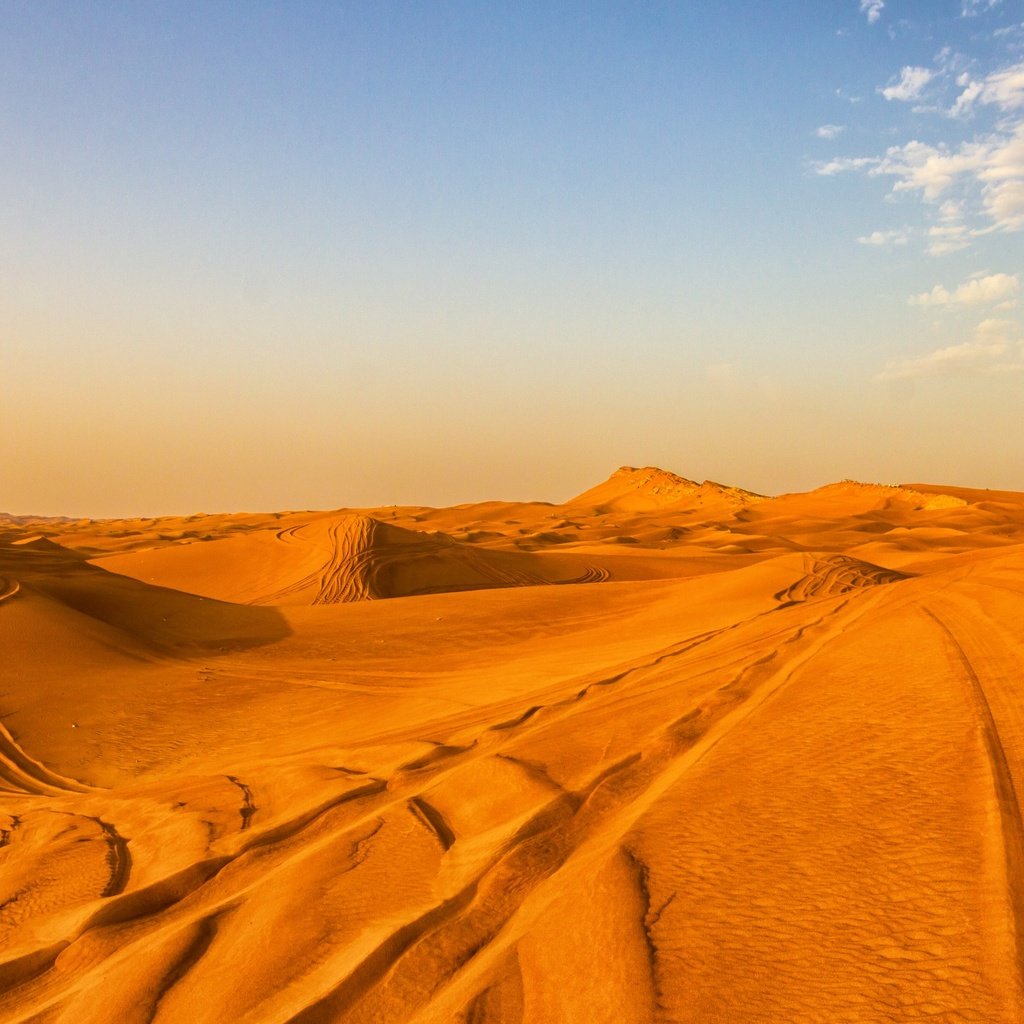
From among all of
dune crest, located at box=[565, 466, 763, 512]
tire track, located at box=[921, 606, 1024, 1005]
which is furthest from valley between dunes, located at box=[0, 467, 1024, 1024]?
dune crest, located at box=[565, 466, 763, 512]

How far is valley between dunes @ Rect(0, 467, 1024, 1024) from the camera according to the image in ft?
11.2

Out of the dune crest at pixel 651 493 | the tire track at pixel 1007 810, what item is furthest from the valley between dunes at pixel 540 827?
the dune crest at pixel 651 493

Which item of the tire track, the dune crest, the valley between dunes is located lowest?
the valley between dunes

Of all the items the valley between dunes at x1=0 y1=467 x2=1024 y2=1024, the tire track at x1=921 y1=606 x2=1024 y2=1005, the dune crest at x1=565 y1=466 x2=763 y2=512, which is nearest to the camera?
the tire track at x1=921 y1=606 x2=1024 y2=1005

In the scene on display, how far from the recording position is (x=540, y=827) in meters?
5.00

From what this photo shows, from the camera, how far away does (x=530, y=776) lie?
234 inches

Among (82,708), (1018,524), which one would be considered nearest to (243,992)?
(82,708)

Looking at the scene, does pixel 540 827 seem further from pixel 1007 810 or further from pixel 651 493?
pixel 651 493

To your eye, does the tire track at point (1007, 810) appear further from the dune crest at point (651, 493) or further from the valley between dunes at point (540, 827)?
the dune crest at point (651, 493)

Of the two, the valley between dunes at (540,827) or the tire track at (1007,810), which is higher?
the tire track at (1007,810)

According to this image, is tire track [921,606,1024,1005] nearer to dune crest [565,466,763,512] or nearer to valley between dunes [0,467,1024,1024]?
valley between dunes [0,467,1024,1024]

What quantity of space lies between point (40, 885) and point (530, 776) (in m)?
3.25

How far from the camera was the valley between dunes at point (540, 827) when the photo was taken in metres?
3.41

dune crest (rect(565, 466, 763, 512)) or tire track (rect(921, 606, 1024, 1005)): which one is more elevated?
dune crest (rect(565, 466, 763, 512))
